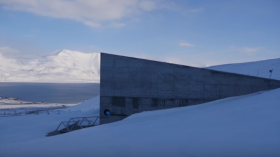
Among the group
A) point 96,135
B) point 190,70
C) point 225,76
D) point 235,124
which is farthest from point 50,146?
point 225,76

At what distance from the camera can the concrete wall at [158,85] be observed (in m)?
13.4

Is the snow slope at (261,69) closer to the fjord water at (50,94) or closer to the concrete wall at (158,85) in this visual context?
the concrete wall at (158,85)

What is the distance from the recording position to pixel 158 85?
14.4 metres

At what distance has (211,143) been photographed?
17.3 ft

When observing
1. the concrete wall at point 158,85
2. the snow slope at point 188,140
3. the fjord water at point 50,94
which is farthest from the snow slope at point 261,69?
the fjord water at point 50,94

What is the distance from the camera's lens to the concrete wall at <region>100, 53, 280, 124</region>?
1337 cm

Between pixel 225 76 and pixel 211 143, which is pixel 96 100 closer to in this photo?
pixel 225 76

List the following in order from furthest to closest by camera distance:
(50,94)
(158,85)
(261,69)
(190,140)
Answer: (50,94) < (261,69) < (158,85) < (190,140)

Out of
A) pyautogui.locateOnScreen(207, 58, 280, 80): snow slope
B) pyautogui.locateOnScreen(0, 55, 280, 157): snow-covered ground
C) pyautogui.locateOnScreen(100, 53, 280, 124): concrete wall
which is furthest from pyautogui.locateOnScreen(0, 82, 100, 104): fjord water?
pyautogui.locateOnScreen(0, 55, 280, 157): snow-covered ground

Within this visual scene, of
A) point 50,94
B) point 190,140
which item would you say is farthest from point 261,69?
point 50,94

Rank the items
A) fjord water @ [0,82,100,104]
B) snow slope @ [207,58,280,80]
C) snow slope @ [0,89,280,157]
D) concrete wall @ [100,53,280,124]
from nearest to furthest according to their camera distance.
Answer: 1. snow slope @ [0,89,280,157]
2. concrete wall @ [100,53,280,124]
3. snow slope @ [207,58,280,80]
4. fjord water @ [0,82,100,104]

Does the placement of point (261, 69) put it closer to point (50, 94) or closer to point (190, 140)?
point (190, 140)

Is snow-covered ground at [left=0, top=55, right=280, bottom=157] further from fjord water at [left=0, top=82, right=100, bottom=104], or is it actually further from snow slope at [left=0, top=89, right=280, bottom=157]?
fjord water at [left=0, top=82, right=100, bottom=104]

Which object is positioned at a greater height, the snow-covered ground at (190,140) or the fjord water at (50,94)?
the snow-covered ground at (190,140)
